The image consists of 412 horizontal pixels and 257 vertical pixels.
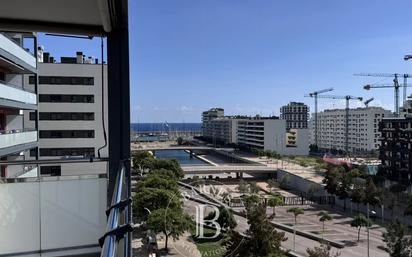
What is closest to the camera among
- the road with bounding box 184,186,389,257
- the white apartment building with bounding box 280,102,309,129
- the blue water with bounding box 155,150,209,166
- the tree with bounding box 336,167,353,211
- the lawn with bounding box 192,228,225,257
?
the lawn with bounding box 192,228,225,257

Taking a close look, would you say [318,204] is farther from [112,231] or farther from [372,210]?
[112,231]

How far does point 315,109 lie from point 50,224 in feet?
188

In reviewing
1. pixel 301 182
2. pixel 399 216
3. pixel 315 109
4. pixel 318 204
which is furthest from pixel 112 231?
pixel 315 109

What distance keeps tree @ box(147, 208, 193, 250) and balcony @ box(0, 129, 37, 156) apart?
393 centimetres

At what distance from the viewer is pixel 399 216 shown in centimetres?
1678

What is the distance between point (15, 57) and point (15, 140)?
1204 mm

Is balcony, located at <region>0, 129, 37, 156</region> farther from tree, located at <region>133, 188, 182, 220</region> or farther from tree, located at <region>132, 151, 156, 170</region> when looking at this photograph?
tree, located at <region>132, 151, 156, 170</region>

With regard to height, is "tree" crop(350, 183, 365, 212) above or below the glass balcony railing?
below

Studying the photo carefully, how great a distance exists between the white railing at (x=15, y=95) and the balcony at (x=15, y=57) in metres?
0.39

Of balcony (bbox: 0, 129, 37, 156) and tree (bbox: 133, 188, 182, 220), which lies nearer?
balcony (bbox: 0, 129, 37, 156)

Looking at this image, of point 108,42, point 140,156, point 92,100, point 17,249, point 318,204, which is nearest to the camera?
point 17,249

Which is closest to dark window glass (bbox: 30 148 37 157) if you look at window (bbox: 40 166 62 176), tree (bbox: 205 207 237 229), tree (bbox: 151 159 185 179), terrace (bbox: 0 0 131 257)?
tree (bbox: 205 207 237 229)

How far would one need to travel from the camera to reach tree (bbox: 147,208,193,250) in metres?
10.2
